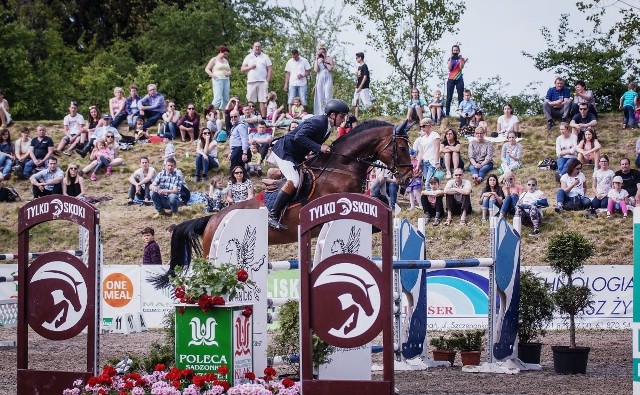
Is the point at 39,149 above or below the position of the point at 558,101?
below

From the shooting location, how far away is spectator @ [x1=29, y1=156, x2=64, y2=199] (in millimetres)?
20469

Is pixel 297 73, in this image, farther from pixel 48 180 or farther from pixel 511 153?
pixel 48 180

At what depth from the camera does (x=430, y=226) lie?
1938 cm

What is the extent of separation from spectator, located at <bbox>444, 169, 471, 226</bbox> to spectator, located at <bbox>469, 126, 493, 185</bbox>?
1.36 metres

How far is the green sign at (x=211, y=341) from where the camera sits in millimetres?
7508

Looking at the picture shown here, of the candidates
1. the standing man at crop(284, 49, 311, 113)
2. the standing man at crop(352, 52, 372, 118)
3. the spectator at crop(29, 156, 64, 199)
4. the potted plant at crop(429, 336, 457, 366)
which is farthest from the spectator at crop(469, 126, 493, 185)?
the potted plant at crop(429, 336, 457, 366)

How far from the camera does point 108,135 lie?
2283cm

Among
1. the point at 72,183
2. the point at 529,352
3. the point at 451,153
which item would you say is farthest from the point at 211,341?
the point at 72,183

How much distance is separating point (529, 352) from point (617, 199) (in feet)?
29.4

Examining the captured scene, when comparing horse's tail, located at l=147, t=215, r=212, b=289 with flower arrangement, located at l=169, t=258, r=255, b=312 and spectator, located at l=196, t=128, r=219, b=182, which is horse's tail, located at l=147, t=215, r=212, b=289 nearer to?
flower arrangement, located at l=169, t=258, r=255, b=312

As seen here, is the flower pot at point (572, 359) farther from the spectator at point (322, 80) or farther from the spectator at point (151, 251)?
the spectator at point (322, 80)

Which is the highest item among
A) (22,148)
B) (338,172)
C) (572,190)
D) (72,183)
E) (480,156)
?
(22,148)

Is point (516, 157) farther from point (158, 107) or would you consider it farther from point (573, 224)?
point (158, 107)

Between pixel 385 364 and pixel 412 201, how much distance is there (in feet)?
42.3
